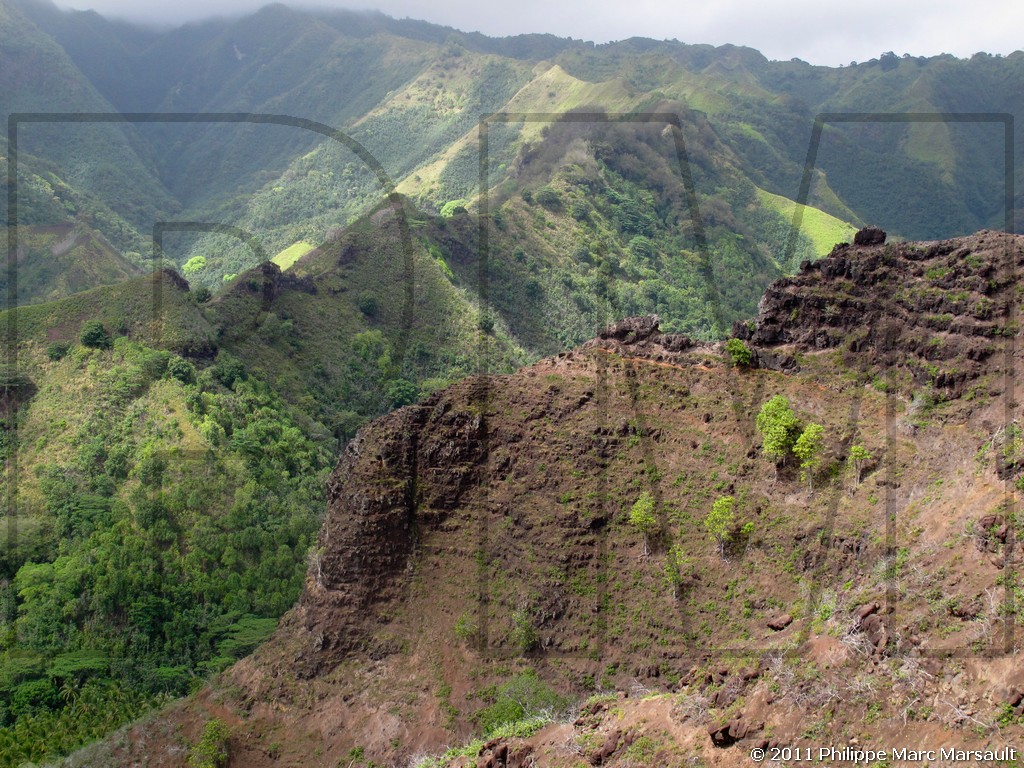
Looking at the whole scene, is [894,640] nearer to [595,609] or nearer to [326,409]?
[595,609]

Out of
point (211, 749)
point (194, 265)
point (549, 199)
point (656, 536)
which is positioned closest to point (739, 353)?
point (656, 536)

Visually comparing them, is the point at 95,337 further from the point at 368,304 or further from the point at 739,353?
the point at 739,353

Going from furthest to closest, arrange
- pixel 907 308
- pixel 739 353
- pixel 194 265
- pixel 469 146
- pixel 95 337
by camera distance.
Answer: pixel 469 146, pixel 194 265, pixel 95 337, pixel 739 353, pixel 907 308

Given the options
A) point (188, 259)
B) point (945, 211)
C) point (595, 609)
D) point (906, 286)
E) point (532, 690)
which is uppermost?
point (945, 211)

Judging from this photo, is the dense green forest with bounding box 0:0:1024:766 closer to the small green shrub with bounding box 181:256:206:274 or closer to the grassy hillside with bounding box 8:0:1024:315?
the small green shrub with bounding box 181:256:206:274

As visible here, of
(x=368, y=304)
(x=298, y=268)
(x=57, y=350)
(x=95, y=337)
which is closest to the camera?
(x=57, y=350)

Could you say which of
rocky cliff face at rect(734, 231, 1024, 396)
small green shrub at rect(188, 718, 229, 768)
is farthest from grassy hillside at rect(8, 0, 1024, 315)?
small green shrub at rect(188, 718, 229, 768)

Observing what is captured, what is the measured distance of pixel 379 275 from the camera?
255 ft

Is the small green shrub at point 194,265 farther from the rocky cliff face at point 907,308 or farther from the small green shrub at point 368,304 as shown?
the rocky cliff face at point 907,308

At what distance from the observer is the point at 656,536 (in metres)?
32.3

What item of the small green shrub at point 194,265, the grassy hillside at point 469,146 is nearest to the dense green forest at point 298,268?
the small green shrub at point 194,265

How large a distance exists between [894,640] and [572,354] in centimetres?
1960

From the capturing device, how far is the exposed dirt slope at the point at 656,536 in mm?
24062

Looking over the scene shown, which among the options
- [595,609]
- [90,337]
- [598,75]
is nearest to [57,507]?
[90,337]
